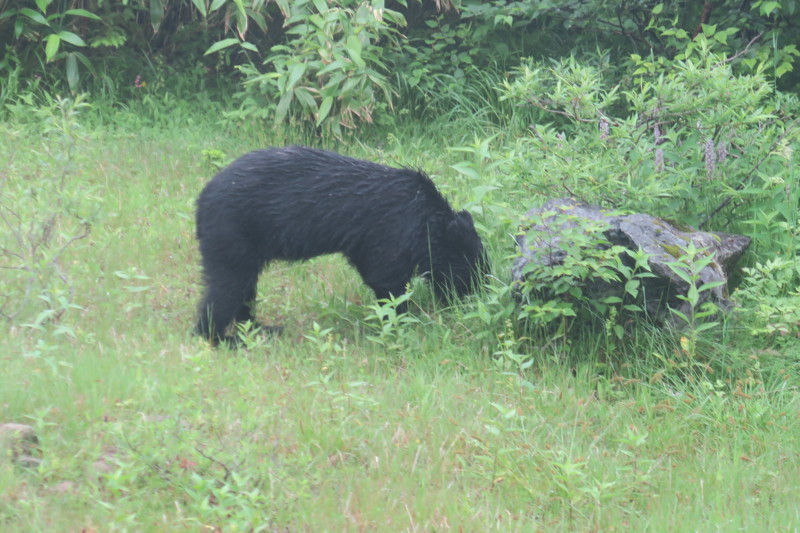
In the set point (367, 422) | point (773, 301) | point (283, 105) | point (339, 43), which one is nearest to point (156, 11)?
point (283, 105)

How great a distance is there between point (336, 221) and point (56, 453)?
226cm

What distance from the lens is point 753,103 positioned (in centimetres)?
523

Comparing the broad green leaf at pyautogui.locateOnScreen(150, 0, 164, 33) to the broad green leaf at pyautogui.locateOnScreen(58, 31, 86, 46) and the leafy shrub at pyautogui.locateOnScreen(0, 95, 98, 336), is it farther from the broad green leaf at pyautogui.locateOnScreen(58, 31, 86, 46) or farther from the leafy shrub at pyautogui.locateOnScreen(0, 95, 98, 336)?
the leafy shrub at pyautogui.locateOnScreen(0, 95, 98, 336)

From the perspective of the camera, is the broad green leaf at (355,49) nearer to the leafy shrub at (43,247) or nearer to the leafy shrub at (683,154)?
the leafy shrub at (683,154)

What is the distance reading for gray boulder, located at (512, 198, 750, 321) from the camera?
14.9 feet

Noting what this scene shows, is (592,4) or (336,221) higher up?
(592,4)

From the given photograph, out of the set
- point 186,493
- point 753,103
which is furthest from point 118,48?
point 186,493

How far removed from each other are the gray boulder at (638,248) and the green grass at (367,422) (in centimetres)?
23

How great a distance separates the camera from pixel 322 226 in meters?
5.07

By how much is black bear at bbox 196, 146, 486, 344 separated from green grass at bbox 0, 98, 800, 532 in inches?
10.5

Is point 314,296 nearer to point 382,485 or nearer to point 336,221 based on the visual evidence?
point 336,221

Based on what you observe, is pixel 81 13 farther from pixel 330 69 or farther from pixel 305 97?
pixel 330 69

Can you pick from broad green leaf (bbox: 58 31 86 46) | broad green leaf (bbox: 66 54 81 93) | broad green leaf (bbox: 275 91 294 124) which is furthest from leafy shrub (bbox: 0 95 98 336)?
broad green leaf (bbox: 66 54 81 93)

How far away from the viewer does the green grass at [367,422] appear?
312cm
